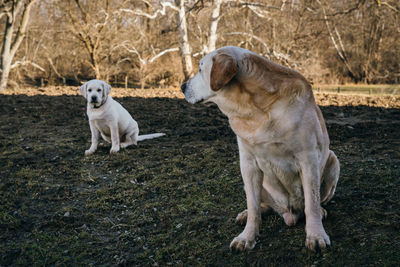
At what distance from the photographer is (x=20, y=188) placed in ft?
14.6

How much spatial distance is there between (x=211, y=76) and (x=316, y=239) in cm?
139

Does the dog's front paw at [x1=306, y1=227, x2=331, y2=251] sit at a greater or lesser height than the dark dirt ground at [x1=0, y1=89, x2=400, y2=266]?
greater

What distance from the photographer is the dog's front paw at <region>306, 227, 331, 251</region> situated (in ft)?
8.70

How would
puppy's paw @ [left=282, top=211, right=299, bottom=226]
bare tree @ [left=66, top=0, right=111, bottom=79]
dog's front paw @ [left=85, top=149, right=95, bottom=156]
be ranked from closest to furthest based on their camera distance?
puppy's paw @ [left=282, top=211, right=299, bottom=226]
dog's front paw @ [left=85, top=149, right=95, bottom=156]
bare tree @ [left=66, top=0, right=111, bottom=79]

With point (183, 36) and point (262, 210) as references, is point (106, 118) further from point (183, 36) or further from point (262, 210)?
point (183, 36)

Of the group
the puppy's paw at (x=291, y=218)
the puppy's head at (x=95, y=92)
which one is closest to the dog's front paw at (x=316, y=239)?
the puppy's paw at (x=291, y=218)

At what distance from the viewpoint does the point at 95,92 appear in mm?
5828

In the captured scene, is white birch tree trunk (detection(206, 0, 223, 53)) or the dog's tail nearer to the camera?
the dog's tail

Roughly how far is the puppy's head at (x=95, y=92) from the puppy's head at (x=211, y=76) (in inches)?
123

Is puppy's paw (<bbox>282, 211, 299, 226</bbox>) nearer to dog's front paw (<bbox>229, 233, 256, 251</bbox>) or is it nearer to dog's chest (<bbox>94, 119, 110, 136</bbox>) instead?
dog's front paw (<bbox>229, 233, 256, 251</bbox>)

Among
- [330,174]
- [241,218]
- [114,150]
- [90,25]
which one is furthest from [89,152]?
[90,25]

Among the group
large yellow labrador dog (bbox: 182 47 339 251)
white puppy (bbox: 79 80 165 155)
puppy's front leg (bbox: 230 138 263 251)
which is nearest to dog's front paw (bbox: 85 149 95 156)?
white puppy (bbox: 79 80 165 155)

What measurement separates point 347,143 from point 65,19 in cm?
1603

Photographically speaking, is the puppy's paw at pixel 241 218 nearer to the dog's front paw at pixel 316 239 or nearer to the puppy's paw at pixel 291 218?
the puppy's paw at pixel 291 218
